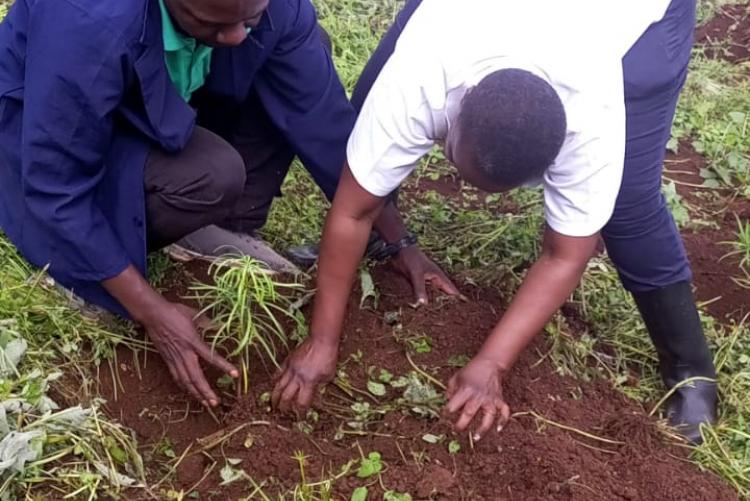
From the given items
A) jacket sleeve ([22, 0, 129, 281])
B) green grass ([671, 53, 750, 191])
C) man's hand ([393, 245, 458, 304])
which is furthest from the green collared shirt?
green grass ([671, 53, 750, 191])

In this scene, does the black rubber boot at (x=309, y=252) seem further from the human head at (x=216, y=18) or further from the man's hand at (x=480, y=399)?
the human head at (x=216, y=18)

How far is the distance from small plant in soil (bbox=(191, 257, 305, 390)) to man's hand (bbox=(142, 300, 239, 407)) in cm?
9

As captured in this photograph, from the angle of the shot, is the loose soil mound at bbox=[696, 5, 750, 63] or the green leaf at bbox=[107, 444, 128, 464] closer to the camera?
the green leaf at bbox=[107, 444, 128, 464]

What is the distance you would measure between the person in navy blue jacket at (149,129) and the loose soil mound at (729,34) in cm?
301

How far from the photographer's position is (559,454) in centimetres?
237

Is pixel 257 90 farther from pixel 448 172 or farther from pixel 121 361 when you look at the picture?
pixel 448 172

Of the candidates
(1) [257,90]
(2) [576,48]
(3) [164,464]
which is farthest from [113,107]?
(2) [576,48]

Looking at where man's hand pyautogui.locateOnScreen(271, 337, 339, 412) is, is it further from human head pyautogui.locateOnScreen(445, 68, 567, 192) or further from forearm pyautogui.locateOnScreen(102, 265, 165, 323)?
human head pyautogui.locateOnScreen(445, 68, 567, 192)

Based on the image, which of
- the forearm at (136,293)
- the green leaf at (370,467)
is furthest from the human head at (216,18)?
the green leaf at (370,467)

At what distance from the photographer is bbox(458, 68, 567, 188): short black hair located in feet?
6.56

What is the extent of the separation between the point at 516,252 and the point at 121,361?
1.34 metres

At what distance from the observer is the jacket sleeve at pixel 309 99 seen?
2.70 m

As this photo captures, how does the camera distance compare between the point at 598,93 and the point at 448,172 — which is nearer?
the point at 598,93

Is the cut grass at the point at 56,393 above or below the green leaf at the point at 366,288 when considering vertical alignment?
below
